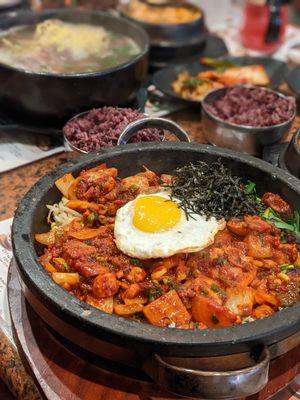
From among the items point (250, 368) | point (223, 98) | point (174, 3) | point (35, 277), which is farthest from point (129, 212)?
point (174, 3)

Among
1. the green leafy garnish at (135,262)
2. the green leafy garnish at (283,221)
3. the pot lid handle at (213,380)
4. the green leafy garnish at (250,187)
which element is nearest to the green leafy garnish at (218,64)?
the green leafy garnish at (250,187)

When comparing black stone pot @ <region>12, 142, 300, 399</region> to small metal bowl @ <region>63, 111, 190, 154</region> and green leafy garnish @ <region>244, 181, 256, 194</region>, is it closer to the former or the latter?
green leafy garnish @ <region>244, 181, 256, 194</region>

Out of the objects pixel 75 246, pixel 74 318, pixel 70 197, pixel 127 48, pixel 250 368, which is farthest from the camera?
pixel 127 48

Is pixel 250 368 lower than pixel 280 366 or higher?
higher

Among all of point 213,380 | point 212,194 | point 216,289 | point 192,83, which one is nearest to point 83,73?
point 192,83

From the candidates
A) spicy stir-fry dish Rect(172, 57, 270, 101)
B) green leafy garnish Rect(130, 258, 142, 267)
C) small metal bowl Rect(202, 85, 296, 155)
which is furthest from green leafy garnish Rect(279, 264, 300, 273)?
spicy stir-fry dish Rect(172, 57, 270, 101)

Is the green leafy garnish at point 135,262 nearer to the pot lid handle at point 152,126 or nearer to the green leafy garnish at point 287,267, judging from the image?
the green leafy garnish at point 287,267

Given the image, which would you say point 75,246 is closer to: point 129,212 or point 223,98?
point 129,212
